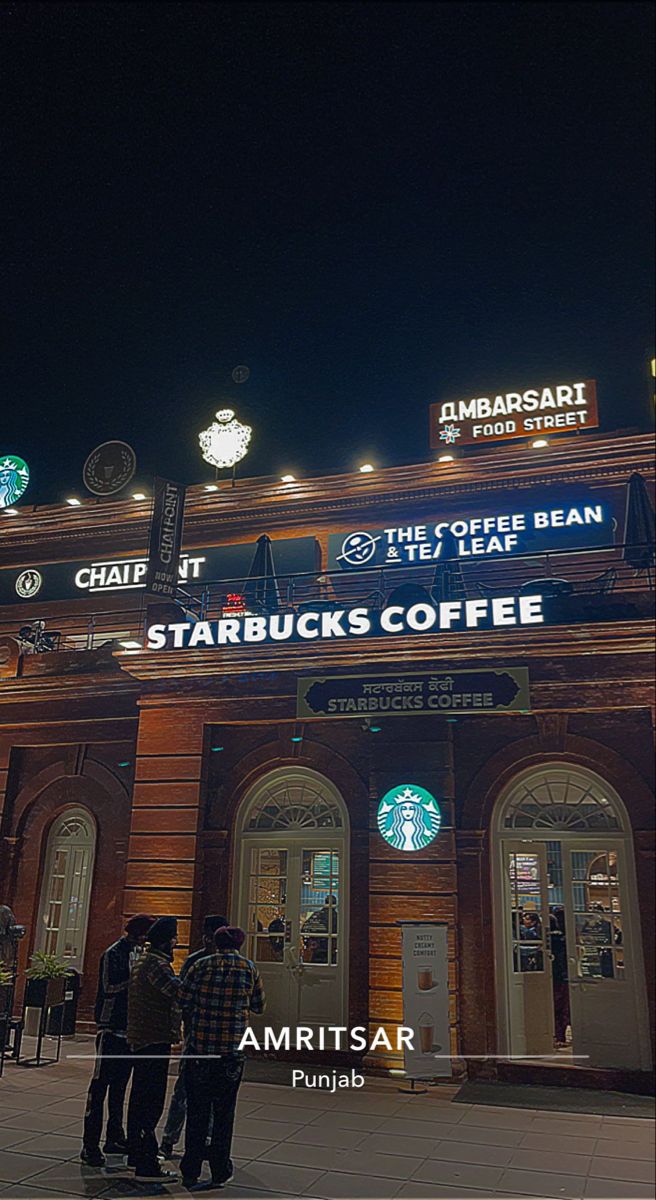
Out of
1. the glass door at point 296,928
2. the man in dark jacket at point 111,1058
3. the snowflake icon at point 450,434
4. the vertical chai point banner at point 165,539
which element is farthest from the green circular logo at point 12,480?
the man in dark jacket at point 111,1058

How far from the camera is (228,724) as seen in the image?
39.3ft

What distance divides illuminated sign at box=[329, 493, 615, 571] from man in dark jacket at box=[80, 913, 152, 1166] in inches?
325

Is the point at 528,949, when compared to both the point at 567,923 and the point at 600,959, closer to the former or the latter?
the point at 567,923

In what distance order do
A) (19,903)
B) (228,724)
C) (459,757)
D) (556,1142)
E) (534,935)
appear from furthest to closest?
(19,903), (228,724), (459,757), (534,935), (556,1142)

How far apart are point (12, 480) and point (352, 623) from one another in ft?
37.3

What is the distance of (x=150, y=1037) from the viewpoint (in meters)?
6.68

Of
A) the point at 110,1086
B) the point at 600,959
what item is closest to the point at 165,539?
the point at 110,1086

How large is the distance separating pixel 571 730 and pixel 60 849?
8.49 meters

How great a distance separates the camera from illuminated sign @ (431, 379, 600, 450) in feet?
52.3

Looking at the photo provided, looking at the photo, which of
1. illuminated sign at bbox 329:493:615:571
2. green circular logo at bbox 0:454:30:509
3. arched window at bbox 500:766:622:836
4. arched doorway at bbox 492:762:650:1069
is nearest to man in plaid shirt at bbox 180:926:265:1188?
arched doorway at bbox 492:762:650:1069

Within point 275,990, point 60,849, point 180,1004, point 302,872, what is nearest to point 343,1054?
point 275,990

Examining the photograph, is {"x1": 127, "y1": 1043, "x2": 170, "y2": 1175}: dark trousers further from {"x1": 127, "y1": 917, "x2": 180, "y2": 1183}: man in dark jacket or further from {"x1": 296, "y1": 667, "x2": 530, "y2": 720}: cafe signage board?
{"x1": 296, "y1": 667, "x2": 530, "y2": 720}: cafe signage board

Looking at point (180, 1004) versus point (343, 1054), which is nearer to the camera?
point (180, 1004)

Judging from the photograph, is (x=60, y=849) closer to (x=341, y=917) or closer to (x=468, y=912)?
(x=341, y=917)
